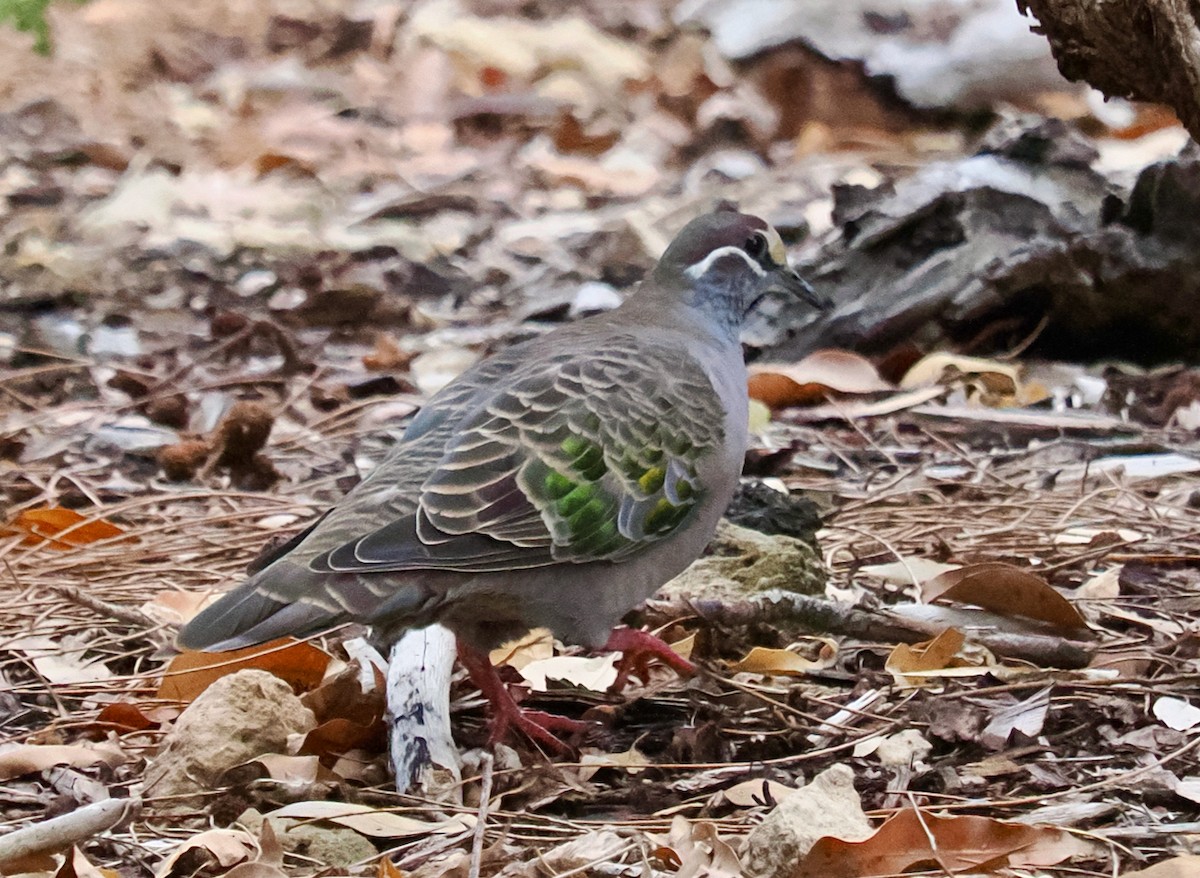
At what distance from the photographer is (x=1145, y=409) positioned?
572 centimetres

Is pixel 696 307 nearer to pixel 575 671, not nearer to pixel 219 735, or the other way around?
pixel 575 671

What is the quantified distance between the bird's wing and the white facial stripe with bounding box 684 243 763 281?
446 millimetres

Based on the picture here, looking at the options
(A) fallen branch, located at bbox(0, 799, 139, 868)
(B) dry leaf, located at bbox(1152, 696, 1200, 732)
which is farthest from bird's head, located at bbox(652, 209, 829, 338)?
(A) fallen branch, located at bbox(0, 799, 139, 868)

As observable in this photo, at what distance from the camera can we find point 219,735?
122 inches

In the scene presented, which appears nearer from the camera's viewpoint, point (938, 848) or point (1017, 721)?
point (938, 848)

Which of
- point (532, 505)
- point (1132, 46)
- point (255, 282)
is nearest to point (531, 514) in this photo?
point (532, 505)

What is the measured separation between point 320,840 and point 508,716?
65 centimetres

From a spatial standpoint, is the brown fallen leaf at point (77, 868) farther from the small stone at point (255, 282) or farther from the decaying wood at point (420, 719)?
the small stone at point (255, 282)

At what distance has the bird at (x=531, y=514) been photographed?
10.1ft

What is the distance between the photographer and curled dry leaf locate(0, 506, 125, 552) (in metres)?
4.66

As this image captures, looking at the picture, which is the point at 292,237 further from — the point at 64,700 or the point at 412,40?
the point at 64,700

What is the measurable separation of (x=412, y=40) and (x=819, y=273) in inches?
260

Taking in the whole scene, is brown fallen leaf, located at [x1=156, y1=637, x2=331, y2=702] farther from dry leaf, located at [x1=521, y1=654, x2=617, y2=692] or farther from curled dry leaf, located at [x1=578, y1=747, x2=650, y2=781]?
curled dry leaf, located at [x1=578, y1=747, x2=650, y2=781]

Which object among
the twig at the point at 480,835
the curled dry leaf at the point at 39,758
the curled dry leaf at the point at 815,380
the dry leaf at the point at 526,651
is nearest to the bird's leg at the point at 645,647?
the dry leaf at the point at 526,651
